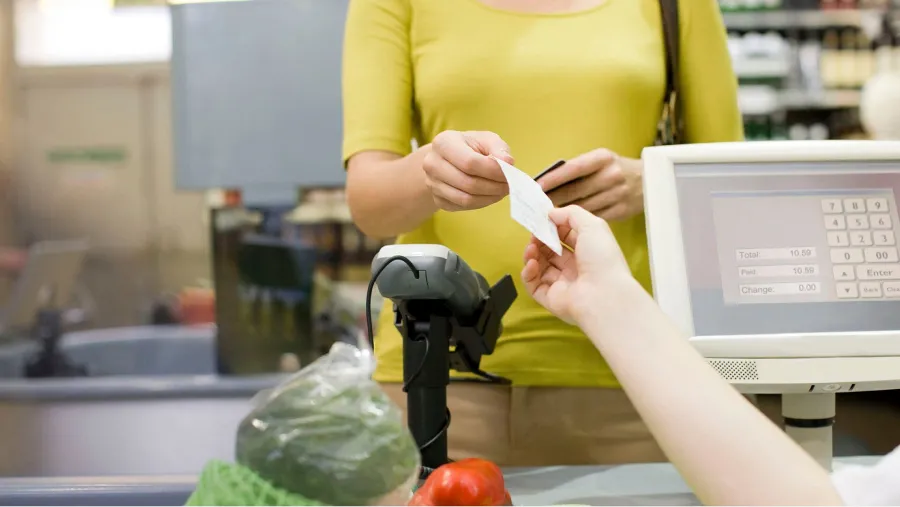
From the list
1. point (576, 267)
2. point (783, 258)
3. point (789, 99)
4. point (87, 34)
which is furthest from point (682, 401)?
point (87, 34)

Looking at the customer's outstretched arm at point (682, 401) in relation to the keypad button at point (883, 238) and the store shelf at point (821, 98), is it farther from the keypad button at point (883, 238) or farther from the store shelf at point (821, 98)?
the store shelf at point (821, 98)

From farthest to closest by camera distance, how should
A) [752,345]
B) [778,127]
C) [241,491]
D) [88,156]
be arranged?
[88,156] → [778,127] → [752,345] → [241,491]

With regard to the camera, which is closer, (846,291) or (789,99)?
(846,291)

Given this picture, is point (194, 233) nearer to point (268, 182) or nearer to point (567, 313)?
point (268, 182)

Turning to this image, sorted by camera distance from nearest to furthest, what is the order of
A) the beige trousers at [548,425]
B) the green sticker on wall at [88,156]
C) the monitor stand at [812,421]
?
the monitor stand at [812,421], the beige trousers at [548,425], the green sticker on wall at [88,156]

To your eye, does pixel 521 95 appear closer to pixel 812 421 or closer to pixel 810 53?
pixel 812 421

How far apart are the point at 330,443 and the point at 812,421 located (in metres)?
0.67

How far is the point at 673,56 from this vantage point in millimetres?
1177

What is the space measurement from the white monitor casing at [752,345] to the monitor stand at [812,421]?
6 cm

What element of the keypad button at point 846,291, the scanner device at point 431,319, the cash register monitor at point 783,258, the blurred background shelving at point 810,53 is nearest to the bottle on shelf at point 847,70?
the blurred background shelving at point 810,53

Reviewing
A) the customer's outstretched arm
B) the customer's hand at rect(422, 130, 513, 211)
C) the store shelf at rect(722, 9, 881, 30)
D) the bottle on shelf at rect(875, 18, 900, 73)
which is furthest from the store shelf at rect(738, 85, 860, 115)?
the customer's outstretched arm

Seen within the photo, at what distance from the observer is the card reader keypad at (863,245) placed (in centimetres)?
93

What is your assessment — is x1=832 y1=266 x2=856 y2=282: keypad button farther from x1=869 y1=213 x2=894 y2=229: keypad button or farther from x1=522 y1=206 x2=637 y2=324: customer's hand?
x1=522 y1=206 x2=637 y2=324: customer's hand

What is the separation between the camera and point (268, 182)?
2799mm
